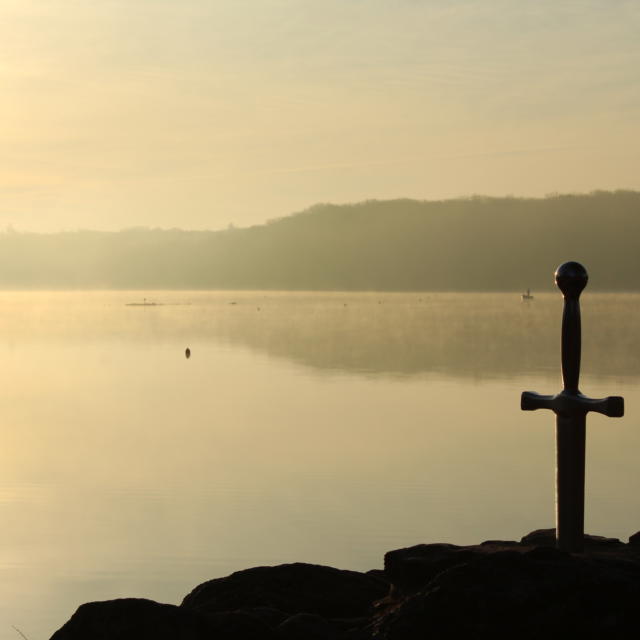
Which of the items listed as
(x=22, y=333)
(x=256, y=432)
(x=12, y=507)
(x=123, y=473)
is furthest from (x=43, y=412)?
(x=22, y=333)

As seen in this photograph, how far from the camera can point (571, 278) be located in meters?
8.78

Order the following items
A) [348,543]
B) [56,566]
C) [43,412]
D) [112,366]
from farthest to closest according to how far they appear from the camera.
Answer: [112,366] < [43,412] < [348,543] < [56,566]

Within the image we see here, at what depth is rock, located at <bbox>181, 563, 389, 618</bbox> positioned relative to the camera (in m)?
8.34

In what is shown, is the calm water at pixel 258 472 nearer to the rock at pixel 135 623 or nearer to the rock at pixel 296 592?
the rock at pixel 296 592

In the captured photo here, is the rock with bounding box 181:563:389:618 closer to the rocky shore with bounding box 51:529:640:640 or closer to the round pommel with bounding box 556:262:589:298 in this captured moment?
the rocky shore with bounding box 51:529:640:640

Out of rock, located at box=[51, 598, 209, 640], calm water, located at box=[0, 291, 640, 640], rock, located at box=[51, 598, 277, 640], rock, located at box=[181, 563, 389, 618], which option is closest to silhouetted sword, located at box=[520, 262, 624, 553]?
rock, located at box=[181, 563, 389, 618]

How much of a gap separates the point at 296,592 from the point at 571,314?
2.87m

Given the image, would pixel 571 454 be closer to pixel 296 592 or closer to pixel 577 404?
pixel 577 404

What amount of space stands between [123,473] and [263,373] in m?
37.3

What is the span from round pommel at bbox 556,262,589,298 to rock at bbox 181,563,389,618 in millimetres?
2588

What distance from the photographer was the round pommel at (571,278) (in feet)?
28.8

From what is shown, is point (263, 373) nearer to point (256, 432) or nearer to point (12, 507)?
point (256, 432)

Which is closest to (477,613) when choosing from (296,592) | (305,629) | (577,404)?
(305,629)

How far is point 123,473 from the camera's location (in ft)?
94.8
